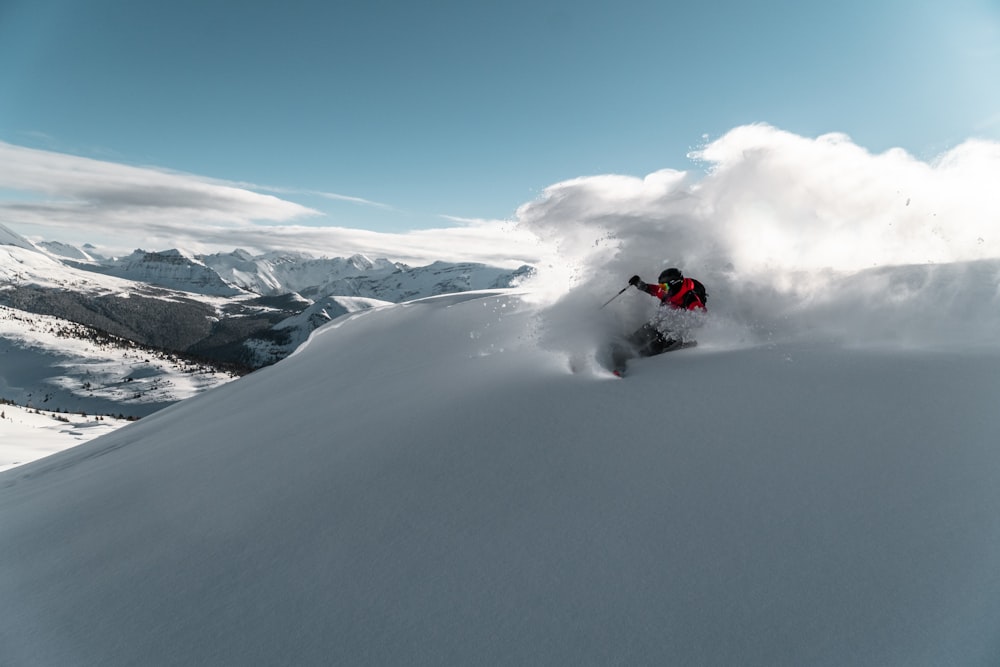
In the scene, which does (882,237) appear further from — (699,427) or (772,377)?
(699,427)

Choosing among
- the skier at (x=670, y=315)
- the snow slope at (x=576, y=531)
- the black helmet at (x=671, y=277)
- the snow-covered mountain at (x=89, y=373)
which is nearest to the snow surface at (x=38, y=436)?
the snow slope at (x=576, y=531)

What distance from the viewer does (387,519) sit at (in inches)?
153

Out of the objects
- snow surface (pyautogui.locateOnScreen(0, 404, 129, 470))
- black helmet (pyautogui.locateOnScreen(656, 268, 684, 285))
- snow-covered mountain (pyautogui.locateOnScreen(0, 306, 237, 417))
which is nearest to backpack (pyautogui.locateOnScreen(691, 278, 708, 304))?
black helmet (pyautogui.locateOnScreen(656, 268, 684, 285))

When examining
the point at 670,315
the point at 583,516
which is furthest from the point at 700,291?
the point at 583,516

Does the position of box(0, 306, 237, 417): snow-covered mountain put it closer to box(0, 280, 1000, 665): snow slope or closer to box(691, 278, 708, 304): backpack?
box(0, 280, 1000, 665): snow slope

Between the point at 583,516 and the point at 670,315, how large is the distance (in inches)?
211

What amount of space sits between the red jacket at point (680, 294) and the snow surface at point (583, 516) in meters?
0.62

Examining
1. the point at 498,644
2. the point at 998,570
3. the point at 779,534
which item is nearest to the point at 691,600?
the point at 779,534

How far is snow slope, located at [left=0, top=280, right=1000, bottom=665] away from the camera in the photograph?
265 cm

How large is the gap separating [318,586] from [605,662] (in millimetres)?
2037

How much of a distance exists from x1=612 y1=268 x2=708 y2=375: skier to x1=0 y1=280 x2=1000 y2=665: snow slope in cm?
167

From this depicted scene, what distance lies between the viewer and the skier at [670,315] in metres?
7.74

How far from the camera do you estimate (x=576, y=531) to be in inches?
134

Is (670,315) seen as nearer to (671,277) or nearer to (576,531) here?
(671,277)
